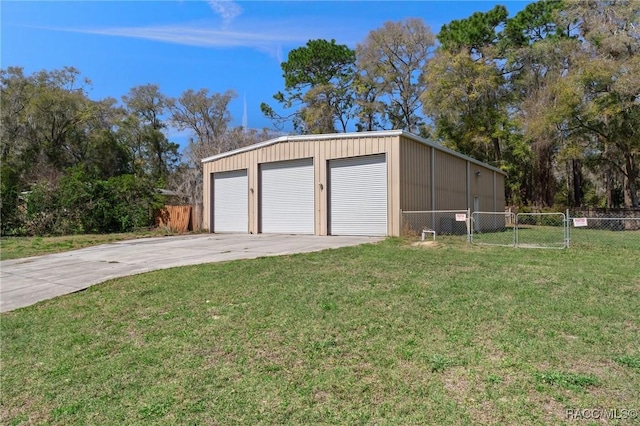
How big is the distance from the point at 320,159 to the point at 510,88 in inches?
850

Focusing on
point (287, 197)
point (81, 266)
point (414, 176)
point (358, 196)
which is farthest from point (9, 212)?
point (414, 176)

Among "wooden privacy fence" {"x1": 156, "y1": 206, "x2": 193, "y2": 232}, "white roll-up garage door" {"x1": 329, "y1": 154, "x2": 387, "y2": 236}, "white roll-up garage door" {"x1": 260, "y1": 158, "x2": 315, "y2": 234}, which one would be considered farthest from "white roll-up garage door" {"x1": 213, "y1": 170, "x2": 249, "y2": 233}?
"white roll-up garage door" {"x1": 329, "y1": 154, "x2": 387, "y2": 236}

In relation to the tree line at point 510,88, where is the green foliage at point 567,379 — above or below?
below

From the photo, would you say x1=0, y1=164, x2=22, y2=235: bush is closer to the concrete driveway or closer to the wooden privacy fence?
the wooden privacy fence

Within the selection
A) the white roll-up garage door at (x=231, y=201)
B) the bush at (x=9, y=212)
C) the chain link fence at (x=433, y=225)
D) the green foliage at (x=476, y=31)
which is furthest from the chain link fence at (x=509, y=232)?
the bush at (x=9, y=212)

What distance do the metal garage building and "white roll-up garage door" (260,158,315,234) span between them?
0.13ft

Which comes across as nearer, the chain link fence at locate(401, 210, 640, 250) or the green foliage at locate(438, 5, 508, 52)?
the chain link fence at locate(401, 210, 640, 250)

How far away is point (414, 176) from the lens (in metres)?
14.3

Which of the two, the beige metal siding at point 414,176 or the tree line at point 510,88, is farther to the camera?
the tree line at point 510,88

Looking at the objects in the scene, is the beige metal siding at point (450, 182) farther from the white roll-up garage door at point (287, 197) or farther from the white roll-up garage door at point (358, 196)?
the white roll-up garage door at point (287, 197)

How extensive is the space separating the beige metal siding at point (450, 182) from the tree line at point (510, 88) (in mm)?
9064

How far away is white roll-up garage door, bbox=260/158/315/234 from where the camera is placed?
1608cm

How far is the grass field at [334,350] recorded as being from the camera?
276cm

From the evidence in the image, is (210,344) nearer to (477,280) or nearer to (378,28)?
(477,280)
